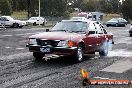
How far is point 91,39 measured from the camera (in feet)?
46.2

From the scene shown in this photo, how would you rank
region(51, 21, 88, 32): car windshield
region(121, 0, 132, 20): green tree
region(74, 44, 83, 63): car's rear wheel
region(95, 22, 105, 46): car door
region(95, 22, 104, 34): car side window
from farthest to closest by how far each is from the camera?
region(121, 0, 132, 20): green tree
region(95, 22, 104, 34): car side window
region(95, 22, 105, 46): car door
region(51, 21, 88, 32): car windshield
region(74, 44, 83, 63): car's rear wheel

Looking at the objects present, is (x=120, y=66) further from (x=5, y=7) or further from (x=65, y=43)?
(x=5, y=7)

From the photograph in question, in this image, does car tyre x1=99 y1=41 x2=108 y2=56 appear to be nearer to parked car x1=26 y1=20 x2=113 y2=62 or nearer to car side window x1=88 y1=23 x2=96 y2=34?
parked car x1=26 y1=20 x2=113 y2=62

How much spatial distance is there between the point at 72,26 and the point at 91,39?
862mm

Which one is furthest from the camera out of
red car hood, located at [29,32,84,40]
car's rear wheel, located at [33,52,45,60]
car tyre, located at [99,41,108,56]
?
car tyre, located at [99,41,108,56]

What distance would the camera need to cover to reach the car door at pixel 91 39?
1378 cm

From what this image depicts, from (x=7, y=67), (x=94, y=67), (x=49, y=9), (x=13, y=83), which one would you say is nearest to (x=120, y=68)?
(x=94, y=67)

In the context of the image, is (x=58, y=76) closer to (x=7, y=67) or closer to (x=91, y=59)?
(x=7, y=67)

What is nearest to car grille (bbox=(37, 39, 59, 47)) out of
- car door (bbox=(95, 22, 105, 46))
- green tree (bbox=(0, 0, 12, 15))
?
car door (bbox=(95, 22, 105, 46))

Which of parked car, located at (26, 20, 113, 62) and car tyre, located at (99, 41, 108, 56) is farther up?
parked car, located at (26, 20, 113, 62)

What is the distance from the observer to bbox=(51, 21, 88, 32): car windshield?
45.8 ft

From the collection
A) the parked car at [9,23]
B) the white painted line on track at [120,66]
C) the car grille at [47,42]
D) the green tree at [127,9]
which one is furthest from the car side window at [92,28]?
the green tree at [127,9]

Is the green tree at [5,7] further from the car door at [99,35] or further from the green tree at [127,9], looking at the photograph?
the car door at [99,35]

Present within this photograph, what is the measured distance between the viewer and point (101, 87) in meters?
8.43
